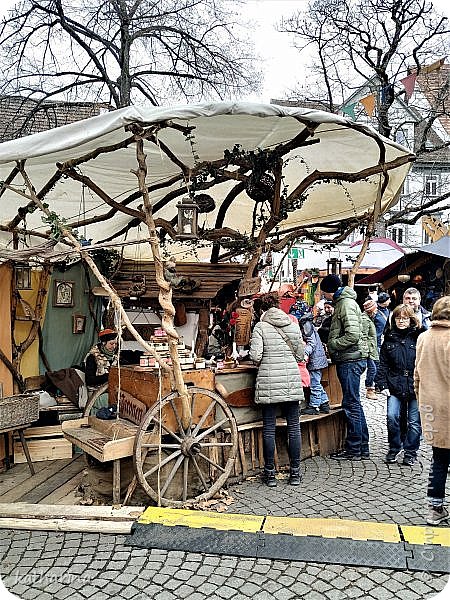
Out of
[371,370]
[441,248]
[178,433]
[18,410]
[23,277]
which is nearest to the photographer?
[178,433]

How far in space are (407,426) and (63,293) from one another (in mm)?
4680

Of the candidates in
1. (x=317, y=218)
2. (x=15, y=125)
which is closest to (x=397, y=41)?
(x=317, y=218)

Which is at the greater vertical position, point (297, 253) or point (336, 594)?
point (297, 253)

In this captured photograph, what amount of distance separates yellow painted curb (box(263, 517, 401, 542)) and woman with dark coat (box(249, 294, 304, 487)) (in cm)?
112

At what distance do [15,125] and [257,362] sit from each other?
39.0ft

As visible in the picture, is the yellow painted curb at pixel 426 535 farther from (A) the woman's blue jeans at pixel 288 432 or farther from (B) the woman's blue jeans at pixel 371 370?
(B) the woman's blue jeans at pixel 371 370

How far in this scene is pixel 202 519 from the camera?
4484mm

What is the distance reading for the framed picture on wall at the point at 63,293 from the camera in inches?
311

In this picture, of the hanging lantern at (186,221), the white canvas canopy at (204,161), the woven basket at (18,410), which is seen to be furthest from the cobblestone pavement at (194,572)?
the white canvas canopy at (204,161)

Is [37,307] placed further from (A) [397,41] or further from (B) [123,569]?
(A) [397,41]

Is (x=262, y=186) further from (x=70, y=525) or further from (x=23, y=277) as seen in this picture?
(x=70, y=525)

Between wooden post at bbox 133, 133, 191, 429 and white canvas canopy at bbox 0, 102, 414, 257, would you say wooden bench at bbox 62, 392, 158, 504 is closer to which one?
wooden post at bbox 133, 133, 191, 429

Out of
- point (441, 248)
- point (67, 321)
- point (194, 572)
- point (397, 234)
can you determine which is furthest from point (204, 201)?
point (397, 234)

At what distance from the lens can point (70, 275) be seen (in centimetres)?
814
